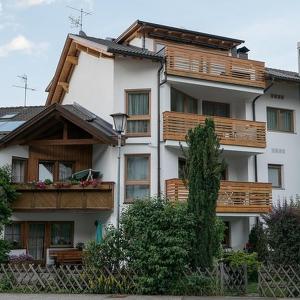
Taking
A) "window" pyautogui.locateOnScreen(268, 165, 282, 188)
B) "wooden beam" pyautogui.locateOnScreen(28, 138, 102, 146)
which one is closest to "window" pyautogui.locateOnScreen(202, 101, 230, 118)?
"window" pyautogui.locateOnScreen(268, 165, 282, 188)

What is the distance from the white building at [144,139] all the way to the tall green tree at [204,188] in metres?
5.79

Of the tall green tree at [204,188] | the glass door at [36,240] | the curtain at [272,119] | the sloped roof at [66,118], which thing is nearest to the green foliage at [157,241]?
the tall green tree at [204,188]

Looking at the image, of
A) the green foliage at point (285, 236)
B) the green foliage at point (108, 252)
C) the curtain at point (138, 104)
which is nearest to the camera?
the green foliage at point (285, 236)

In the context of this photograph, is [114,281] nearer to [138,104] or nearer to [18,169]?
[18,169]

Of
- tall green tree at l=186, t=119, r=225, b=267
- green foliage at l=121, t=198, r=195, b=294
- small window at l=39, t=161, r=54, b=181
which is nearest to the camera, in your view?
green foliage at l=121, t=198, r=195, b=294

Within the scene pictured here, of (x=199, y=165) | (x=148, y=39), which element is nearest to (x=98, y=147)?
(x=148, y=39)

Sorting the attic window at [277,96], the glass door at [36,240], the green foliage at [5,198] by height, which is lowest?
the glass door at [36,240]

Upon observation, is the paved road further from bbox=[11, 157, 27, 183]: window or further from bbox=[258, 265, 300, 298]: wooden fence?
bbox=[11, 157, 27, 183]: window

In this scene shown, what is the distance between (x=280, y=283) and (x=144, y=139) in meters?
10.2

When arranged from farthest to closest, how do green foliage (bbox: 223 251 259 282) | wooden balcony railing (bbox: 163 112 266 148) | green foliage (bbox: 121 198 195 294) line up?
1. wooden balcony railing (bbox: 163 112 266 148)
2. green foliage (bbox: 223 251 259 282)
3. green foliage (bbox: 121 198 195 294)

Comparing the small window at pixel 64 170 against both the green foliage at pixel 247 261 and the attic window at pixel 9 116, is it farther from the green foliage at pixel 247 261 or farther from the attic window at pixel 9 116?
the green foliage at pixel 247 261

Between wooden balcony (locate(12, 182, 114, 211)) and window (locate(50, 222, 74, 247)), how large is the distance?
1939 millimetres

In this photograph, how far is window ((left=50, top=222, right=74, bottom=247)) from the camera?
24453mm

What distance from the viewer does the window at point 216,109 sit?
2677 cm
